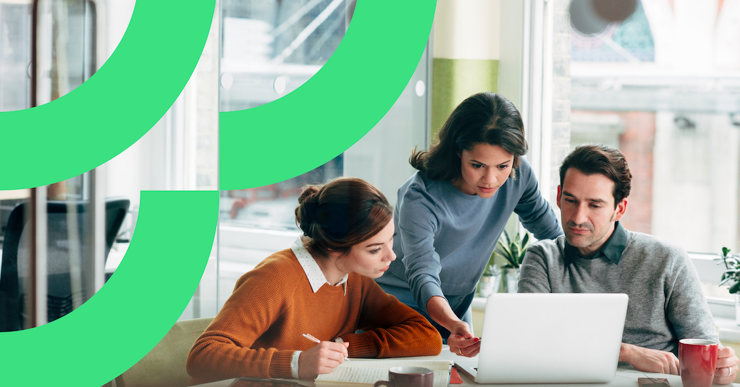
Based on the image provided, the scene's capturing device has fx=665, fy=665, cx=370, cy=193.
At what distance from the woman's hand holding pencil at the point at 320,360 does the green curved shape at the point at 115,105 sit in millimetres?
625

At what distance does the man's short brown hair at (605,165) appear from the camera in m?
1.71

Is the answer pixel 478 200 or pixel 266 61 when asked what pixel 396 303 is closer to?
pixel 478 200

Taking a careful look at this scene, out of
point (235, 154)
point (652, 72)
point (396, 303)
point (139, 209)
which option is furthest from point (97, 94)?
point (652, 72)

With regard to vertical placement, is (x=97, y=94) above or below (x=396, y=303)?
above

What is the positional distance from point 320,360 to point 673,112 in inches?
Answer: 76.5

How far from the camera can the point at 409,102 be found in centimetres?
209

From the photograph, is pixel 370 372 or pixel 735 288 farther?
pixel 735 288

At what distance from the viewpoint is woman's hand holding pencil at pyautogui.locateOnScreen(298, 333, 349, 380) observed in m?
1.28

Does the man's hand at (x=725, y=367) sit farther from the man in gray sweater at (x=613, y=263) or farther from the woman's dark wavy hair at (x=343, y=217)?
the woman's dark wavy hair at (x=343, y=217)

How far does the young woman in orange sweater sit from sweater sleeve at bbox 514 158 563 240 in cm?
54

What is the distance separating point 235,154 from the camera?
174cm

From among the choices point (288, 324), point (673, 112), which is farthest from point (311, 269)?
point (673, 112)

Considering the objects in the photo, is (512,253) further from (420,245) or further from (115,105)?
(115,105)

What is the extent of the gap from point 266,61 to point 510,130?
690 millimetres
